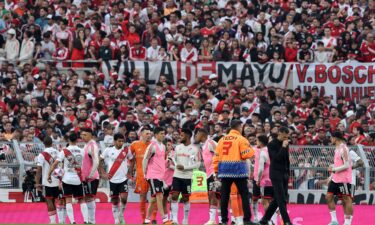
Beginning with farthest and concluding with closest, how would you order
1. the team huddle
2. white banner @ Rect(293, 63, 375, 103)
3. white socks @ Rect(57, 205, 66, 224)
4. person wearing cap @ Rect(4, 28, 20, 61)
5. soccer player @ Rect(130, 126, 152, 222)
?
1. person wearing cap @ Rect(4, 28, 20, 61)
2. white banner @ Rect(293, 63, 375, 103)
3. soccer player @ Rect(130, 126, 152, 222)
4. white socks @ Rect(57, 205, 66, 224)
5. the team huddle

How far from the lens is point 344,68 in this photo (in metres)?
40.4

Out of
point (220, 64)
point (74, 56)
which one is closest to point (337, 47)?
point (220, 64)

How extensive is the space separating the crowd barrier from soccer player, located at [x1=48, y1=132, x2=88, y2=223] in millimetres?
4837

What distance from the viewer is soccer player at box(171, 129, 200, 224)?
29203 millimetres

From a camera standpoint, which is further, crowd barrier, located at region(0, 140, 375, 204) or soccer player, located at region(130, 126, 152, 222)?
crowd barrier, located at region(0, 140, 375, 204)

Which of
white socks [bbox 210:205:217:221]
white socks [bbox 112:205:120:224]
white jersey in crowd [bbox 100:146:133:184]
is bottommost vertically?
white socks [bbox 112:205:120:224]

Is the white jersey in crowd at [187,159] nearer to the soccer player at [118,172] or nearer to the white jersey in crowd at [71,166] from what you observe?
the soccer player at [118,172]

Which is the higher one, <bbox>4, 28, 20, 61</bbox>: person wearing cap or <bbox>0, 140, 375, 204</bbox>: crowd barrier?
<bbox>4, 28, 20, 61</bbox>: person wearing cap

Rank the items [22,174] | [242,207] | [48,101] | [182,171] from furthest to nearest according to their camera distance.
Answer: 1. [48,101]
2. [22,174]
3. [182,171]
4. [242,207]

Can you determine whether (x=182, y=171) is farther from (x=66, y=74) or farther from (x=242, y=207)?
(x=66, y=74)

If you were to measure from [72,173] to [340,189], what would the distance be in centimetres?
541

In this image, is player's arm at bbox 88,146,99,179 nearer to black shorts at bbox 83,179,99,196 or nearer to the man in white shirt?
black shorts at bbox 83,179,99,196

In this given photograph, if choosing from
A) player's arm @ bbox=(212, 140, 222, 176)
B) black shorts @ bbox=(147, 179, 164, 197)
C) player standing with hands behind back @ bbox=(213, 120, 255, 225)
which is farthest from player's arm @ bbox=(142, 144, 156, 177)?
player standing with hands behind back @ bbox=(213, 120, 255, 225)

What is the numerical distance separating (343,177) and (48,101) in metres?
12.1
